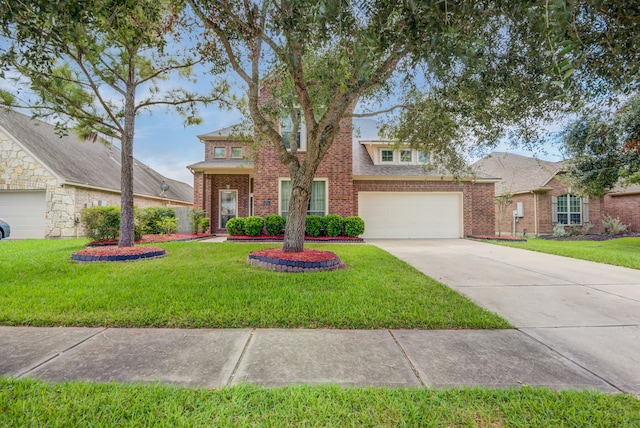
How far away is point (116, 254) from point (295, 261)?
431 centimetres

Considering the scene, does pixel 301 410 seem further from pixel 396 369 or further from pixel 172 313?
pixel 172 313

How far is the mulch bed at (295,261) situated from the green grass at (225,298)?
25 centimetres

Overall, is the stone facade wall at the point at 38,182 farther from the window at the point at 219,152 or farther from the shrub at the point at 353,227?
the shrub at the point at 353,227

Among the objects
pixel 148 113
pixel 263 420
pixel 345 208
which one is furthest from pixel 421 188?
pixel 263 420

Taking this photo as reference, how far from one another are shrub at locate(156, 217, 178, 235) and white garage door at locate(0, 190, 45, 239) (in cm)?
535

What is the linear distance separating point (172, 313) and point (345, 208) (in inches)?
361

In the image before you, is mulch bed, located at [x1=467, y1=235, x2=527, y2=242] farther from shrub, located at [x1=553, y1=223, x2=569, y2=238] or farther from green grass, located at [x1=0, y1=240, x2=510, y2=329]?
green grass, located at [x1=0, y1=240, x2=510, y2=329]

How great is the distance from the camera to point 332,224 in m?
11.3

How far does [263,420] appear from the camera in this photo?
1.66 metres

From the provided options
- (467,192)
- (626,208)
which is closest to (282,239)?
(467,192)

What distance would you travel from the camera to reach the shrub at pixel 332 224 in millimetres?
11305

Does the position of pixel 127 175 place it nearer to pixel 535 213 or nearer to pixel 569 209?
pixel 535 213

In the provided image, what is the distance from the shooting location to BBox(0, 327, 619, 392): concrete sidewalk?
2.12 meters

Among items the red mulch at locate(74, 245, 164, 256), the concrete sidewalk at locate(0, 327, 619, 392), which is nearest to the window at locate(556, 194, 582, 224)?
the concrete sidewalk at locate(0, 327, 619, 392)
